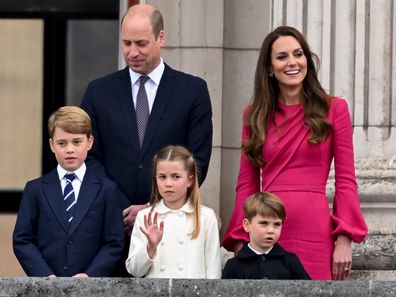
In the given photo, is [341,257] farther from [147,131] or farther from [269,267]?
[147,131]

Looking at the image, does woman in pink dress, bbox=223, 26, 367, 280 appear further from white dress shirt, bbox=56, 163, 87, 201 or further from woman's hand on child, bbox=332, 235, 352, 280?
white dress shirt, bbox=56, 163, 87, 201

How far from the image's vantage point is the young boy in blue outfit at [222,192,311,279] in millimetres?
9477

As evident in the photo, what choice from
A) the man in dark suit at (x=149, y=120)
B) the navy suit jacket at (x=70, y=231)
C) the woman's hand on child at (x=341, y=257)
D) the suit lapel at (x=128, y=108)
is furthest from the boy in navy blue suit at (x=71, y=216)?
the woman's hand on child at (x=341, y=257)

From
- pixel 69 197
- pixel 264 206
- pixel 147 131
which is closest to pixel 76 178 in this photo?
pixel 69 197

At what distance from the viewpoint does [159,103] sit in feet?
33.1

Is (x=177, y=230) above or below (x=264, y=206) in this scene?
below

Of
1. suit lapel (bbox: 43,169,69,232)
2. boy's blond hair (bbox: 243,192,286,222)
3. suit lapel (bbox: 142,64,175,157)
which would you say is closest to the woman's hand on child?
boy's blond hair (bbox: 243,192,286,222)

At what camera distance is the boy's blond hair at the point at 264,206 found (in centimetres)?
947

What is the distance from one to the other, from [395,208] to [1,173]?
3.12 metres

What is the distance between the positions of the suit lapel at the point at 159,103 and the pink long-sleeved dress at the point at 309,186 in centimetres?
50

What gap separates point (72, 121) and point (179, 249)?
820 millimetres

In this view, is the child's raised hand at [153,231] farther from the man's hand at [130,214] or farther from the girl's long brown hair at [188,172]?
the man's hand at [130,214]

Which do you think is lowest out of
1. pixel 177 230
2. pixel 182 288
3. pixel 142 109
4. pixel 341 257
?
pixel 182 288

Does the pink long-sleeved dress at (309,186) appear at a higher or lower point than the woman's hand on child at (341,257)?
higher
